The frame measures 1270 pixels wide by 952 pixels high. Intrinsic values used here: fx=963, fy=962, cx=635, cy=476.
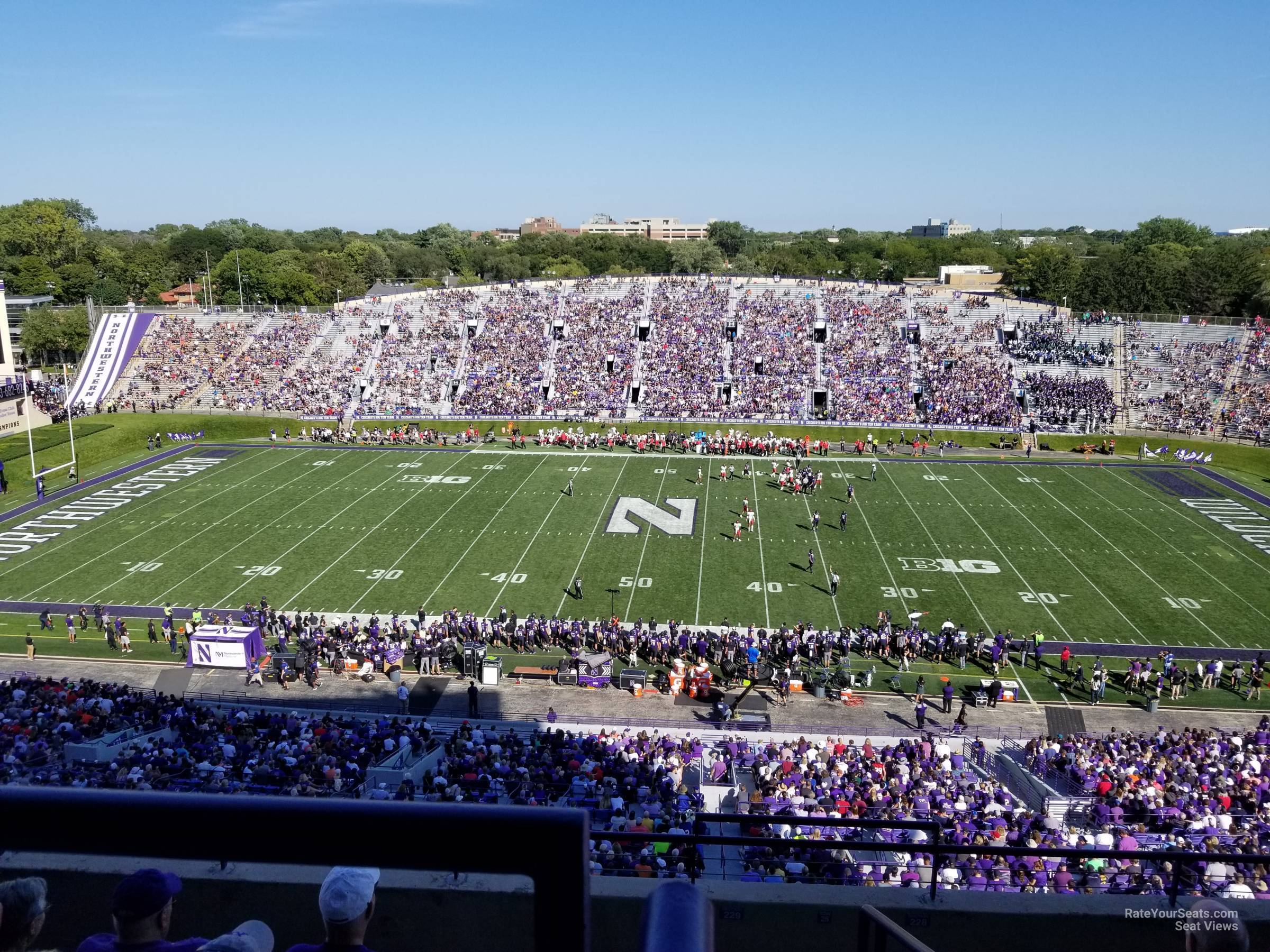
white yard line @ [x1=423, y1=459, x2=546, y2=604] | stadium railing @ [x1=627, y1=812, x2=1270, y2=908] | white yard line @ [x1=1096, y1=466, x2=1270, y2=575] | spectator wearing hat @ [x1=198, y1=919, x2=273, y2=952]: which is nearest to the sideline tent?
white yard line @ [x1=423, y1=459, x2=546, y2=604]

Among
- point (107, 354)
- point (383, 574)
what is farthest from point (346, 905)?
point (107, 354)

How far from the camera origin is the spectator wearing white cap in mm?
1572

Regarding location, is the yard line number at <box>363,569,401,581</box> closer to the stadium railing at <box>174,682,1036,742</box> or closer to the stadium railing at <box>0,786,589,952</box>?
the stadium railing at <box>174,682,1036,742</box>

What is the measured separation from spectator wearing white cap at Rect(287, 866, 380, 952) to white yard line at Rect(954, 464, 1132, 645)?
91.0ft

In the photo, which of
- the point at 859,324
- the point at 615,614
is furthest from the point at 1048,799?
the point at 859,324

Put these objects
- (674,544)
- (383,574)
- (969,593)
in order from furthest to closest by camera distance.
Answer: (674,544) → (383,574) → (969,593)

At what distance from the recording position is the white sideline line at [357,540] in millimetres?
29334

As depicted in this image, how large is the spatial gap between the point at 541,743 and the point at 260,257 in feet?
297

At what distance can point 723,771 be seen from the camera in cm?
1644

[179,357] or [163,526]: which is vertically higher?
[179,357]

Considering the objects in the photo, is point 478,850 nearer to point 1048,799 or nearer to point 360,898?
point 360,898

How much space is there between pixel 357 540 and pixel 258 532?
12.8 feet

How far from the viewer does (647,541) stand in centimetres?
3372

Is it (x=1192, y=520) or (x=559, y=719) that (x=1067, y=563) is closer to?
(x=1192, y=520)
